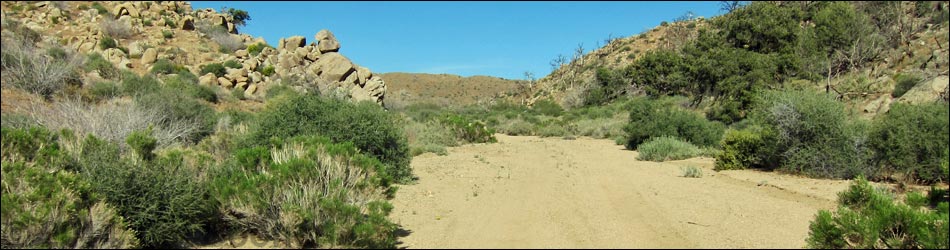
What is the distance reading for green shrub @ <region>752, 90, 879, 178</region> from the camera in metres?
11.6

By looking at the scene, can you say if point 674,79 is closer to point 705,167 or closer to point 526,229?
point 705,167

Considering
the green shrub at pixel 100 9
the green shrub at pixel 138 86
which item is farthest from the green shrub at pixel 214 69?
the green shrub at pixel 138 86

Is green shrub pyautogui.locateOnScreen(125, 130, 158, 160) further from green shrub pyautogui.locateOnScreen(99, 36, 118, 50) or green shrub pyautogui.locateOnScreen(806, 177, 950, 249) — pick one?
green shrub pyautogui.locateOnScreen(99, 36, 118, 50)

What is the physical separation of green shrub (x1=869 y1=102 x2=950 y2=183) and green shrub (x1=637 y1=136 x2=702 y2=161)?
6390 millimetres

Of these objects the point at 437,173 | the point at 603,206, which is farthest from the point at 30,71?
the point at 603,206

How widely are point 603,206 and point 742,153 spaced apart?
693 cm

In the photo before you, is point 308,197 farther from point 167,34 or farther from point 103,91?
point 167,34

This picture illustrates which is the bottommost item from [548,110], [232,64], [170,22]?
[548,110]

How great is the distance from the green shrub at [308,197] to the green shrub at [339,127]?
3630 millimetres

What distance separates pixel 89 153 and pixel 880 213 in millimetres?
8545

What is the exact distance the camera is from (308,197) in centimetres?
690

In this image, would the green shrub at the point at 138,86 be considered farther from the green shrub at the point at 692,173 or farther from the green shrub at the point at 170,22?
the green shrub at the point at 170,22

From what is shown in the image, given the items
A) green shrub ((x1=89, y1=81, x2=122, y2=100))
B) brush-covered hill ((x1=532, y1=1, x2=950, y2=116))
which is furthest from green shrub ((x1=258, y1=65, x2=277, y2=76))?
brush-covered hill ((x1=532, y1=1, x2=950, y2=116))

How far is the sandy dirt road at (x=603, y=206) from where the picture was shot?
6832mm
